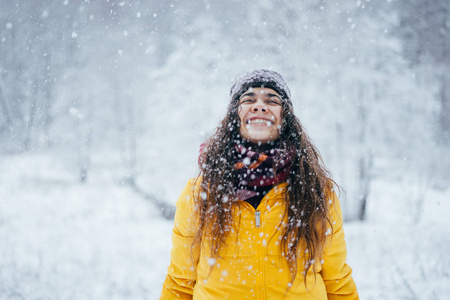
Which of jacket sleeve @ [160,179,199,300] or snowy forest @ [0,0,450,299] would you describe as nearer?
jacket sleeve @ [160,179,199,300]

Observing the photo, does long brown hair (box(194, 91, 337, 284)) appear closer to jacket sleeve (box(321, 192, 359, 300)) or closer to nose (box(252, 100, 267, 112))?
jacket sleeve (box(321, 192, 359, 300))

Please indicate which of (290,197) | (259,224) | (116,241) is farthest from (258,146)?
(116,241)

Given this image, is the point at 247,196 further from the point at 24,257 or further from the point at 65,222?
the point at 65,222

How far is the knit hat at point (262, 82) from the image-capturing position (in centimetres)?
171

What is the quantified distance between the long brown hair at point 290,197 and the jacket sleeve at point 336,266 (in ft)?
0.16

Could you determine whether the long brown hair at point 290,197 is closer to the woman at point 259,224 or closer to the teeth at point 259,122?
the woman at point 259,224

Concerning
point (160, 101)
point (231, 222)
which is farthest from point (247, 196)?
point (160, 101)

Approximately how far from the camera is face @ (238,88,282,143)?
1500 mm

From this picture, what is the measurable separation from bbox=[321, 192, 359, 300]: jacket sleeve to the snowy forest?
141 inches

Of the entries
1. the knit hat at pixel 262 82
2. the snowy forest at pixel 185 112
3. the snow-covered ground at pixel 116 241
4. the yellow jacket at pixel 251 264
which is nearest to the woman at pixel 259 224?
the yellow jacket at pixel 251 264

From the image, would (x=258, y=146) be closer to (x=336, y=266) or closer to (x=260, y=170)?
(x=260, y=170)

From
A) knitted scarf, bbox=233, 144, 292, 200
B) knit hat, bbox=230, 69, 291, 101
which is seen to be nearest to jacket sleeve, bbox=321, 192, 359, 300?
knitted scarf, bbox=233, 144, 292, 200

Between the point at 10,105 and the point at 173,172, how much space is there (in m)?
6.57

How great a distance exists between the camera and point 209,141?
5.56ft
